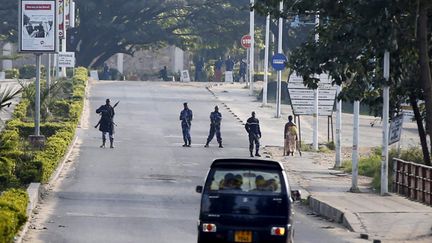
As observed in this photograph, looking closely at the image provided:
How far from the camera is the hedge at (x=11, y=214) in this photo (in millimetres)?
16797

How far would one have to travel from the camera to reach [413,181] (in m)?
30.2

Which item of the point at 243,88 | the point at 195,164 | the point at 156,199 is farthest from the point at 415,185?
the point at 243,88

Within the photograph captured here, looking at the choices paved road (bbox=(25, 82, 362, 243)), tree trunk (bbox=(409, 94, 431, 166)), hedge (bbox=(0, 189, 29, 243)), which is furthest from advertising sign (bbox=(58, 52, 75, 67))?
hedge (bbox=(0, 189, 29, 243))

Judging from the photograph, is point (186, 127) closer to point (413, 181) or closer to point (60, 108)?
point (60, 108)

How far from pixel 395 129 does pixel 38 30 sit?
12391mm

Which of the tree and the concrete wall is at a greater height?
the tree

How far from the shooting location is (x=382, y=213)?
26.3 meters

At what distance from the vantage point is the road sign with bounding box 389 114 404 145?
3212cm

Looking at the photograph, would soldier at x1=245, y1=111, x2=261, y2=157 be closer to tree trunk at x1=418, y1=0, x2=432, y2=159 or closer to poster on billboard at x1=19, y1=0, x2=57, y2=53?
poster on billboard at x1=19, y1=0, x2=57, y2=53

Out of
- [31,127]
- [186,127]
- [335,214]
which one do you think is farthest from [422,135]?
[31,127]

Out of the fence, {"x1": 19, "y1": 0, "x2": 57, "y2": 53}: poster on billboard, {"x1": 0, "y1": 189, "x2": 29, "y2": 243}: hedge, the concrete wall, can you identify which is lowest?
the fence

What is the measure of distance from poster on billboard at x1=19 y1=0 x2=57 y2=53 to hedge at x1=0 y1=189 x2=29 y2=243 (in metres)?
15.9

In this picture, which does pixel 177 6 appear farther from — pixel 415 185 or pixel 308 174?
pixel 415 185

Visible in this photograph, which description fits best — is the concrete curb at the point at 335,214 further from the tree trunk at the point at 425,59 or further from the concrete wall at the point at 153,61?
the concrete wall at the point at 153,61
